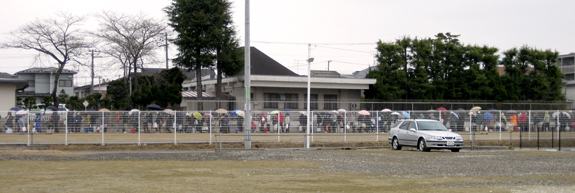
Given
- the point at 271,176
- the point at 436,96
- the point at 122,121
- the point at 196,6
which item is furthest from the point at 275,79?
the point at 271,176

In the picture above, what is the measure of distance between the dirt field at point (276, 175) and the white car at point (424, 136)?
4.64m

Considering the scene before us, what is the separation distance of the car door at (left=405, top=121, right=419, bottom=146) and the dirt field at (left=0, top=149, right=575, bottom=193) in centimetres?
535

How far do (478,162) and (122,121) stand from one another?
17523mm

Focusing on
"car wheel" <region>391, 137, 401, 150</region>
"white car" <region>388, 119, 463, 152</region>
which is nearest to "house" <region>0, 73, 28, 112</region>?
"car wheel" <region>391, 137, 401, 150</region>

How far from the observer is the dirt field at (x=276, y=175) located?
10617 mm

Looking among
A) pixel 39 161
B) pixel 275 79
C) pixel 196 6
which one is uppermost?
pixel 196 6

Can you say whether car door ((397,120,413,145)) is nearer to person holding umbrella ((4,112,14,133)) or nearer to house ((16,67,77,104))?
person holding umbrella ((4,112,14,133))

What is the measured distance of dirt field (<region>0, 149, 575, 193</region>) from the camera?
10617mm

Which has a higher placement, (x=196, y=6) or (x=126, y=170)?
(x=196, y=6)

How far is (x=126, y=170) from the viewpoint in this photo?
14.2 meters

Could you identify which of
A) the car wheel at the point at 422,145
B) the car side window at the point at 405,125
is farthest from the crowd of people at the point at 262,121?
the car wheel at the point at 422,145

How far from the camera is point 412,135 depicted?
23.4m

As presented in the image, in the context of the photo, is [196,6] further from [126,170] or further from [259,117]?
[126,170]

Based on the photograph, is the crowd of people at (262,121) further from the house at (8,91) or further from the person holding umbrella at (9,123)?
the house at (8,91)
